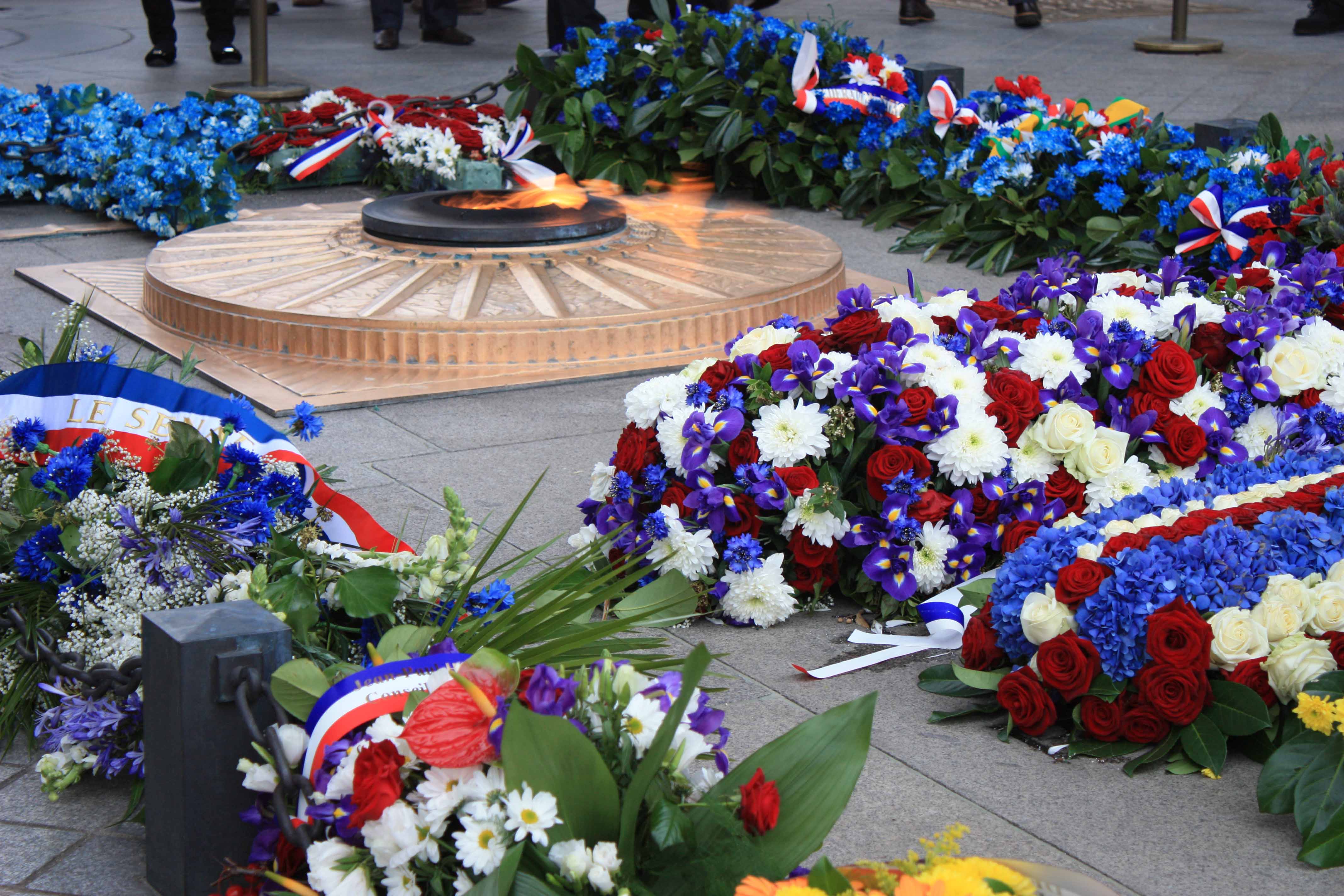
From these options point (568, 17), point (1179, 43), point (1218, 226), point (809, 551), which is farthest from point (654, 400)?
point (1179, 43)

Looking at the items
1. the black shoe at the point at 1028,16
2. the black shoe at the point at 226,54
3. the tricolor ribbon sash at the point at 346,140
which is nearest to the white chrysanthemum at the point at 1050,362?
the tricolor ribbon sash at the point at 346,140

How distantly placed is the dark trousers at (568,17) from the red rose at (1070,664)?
770 cm

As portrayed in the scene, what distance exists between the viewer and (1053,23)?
14.2 m

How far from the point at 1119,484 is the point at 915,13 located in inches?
453

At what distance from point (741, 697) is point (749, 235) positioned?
3.72 m

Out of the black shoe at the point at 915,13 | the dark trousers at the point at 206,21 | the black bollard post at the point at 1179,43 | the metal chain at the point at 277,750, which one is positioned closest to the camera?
the metal chain at the point at 277,750

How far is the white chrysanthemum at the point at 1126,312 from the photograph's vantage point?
3.36m

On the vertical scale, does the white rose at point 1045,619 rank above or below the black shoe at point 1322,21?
below

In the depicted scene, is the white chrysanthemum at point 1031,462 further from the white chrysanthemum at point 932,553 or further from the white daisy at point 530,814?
the white daisy at point 530,814

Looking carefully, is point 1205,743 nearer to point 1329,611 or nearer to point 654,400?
point 1329,611

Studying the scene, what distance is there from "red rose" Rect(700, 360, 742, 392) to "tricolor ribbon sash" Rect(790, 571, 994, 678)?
0.62m

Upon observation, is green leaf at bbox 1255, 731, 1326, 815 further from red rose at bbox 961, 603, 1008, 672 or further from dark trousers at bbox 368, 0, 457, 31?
dark trousers at bbox 368, 0, 457, 31

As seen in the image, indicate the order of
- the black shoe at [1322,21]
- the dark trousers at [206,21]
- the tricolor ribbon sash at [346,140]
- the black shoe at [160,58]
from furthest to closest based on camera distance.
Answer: the black shoe at [1322,21] → the black shoe at [160,58] → the dark trousers at [206,21] → the tricolor ribbon sash at [346,140]

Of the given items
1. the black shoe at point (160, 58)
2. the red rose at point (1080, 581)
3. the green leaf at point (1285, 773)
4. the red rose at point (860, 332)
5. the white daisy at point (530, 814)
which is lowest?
the green leaf at point (1285, 773)
